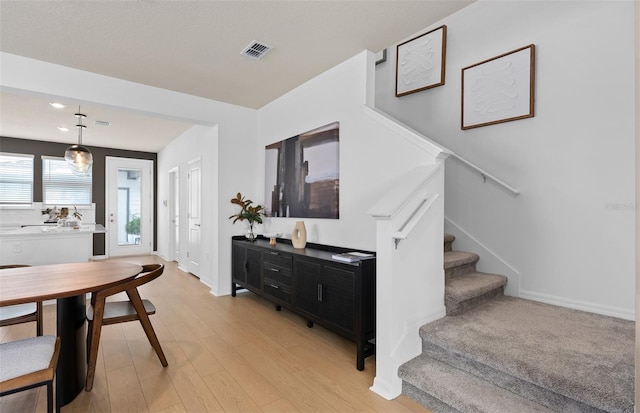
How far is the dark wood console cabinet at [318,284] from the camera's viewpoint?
2.51m

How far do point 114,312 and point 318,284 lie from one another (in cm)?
162

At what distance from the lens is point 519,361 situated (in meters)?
1.80

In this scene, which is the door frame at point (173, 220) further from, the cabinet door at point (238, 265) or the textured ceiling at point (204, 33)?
the textured ceiling at point (204, 33)

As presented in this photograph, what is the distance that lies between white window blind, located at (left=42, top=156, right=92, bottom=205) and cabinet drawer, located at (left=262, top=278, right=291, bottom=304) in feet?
20.2

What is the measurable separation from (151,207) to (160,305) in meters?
4.98

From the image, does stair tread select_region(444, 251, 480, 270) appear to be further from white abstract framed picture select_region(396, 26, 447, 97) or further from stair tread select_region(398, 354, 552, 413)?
white abstract framed picture select_region(396, 26, 447, 97)

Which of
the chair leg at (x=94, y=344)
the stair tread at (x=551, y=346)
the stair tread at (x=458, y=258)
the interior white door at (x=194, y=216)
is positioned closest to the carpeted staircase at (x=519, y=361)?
the stair tread at (x=551, y=346)

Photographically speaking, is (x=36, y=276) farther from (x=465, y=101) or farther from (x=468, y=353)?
(x=465, y=101)

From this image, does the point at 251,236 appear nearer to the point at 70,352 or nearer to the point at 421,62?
the point at 70,352

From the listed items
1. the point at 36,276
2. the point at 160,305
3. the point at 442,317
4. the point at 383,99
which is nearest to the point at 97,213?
the point at 160,305

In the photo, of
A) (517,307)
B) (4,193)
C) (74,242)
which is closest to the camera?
(517,307)

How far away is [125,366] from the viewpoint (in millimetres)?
2484

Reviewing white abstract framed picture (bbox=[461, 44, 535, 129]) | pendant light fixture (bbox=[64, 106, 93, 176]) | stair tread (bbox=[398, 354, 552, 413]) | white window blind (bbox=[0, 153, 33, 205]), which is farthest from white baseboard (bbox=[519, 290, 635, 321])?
white window blind (bbox=[0, 153, 33, 205])

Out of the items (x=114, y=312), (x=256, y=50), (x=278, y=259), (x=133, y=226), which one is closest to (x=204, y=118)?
(x=256, y=50)
